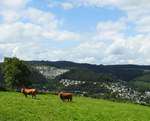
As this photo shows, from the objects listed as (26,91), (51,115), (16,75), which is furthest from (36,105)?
(16,75)

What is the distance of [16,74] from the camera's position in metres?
125

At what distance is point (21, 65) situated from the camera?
12719 cm

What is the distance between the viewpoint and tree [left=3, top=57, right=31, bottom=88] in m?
125

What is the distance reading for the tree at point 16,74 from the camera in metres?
125

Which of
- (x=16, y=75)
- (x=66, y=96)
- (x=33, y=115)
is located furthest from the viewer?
(x=16, y=75)

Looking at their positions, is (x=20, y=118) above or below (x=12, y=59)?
below

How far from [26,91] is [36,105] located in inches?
565

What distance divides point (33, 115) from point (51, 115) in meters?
2.43

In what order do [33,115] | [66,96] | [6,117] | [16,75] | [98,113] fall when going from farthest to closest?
[16,75] < [66,96] < [98,113] < [33,115] < [6,117]

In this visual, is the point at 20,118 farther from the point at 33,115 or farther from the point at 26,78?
the point at 26,78

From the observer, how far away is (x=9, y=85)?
12925 cm

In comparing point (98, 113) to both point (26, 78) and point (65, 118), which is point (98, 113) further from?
point (26, 78)

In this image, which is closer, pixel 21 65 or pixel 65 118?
pixel 65 118

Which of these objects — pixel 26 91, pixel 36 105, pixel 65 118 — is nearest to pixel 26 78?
pixel 26 91
